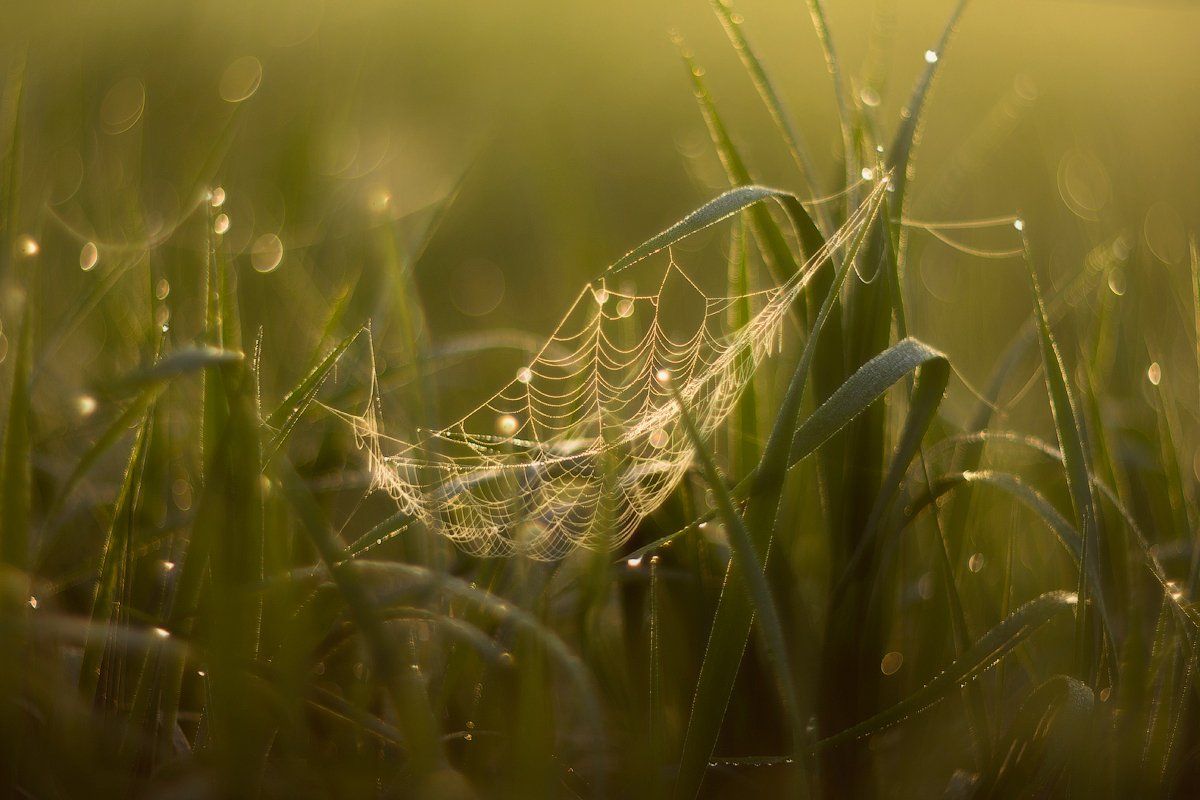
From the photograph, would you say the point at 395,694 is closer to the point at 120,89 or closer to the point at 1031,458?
the point at 1031,458

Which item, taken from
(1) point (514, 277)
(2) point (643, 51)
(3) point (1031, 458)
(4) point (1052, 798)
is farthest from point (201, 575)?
(2) point (643, 51)

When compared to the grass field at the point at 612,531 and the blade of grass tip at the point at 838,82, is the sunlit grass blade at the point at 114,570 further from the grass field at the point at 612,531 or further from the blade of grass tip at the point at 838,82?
the blade of grass tip at the point at 838,82

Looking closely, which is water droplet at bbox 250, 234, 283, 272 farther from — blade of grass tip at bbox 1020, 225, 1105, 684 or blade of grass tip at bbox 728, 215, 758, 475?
blade of grass tip at bbox 1020, 225, 1105, 684

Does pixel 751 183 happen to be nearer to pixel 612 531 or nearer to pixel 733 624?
pixel 612 531

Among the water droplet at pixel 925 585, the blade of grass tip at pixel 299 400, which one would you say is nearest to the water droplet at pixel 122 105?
the blade of grass tip at pixel 299 400

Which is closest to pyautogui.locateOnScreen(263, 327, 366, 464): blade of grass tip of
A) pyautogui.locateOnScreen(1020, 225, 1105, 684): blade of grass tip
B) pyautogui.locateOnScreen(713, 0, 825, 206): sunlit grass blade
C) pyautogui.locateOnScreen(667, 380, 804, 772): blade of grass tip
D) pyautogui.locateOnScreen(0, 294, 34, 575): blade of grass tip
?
pyautogui.locateOnScreen(0, 294, 34, 575): blade of grass tip
